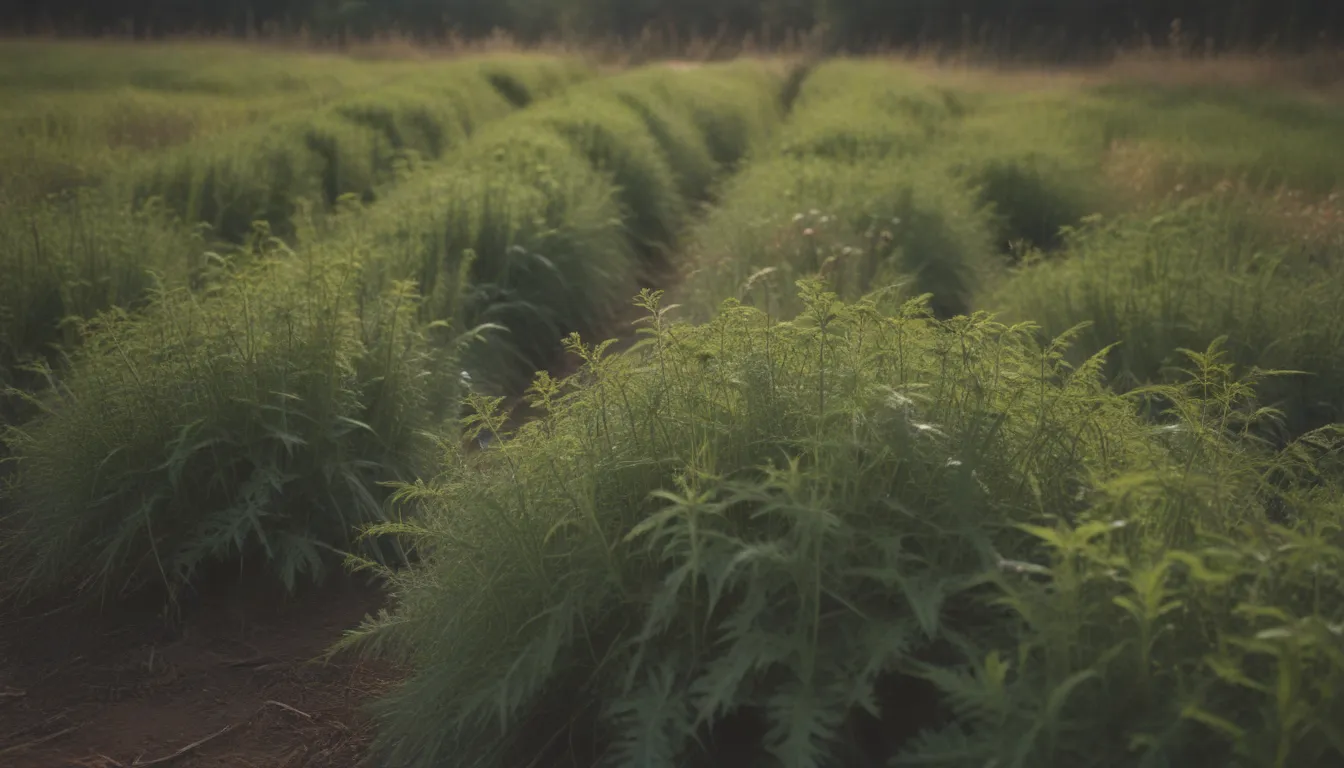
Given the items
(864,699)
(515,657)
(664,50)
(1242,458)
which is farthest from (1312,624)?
(664,50)

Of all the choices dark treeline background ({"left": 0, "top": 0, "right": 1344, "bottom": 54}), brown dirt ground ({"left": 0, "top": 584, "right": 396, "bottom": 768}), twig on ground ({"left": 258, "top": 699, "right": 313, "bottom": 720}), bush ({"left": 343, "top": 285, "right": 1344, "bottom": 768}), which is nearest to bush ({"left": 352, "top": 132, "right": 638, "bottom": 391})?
brown dirt ground ({"left": 0, "top": 584, "right": 396, "bottom": 768})

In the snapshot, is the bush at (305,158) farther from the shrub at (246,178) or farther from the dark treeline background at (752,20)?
the dark treeline background at (752,20)

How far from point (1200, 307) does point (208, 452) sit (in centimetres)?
357

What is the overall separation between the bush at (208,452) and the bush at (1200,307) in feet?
6.88

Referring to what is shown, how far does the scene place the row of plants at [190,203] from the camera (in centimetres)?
393

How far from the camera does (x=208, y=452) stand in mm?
2963

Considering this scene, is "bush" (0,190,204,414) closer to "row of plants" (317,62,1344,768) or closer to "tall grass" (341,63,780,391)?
"tall grass" (341,63,780,391)

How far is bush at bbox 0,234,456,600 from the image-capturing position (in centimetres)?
284

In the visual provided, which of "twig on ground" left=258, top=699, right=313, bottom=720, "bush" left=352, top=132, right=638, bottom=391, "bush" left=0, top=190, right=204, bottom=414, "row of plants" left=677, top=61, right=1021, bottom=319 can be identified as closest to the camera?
"twig on ground" left=258, top=699, right=313, bottom=720

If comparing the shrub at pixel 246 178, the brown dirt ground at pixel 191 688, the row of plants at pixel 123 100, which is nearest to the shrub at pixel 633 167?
the shrub at pixel 246 178

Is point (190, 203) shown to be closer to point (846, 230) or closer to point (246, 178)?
point (246, 178)

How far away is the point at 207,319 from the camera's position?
127 inches

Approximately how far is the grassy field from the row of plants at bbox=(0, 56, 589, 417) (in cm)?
3

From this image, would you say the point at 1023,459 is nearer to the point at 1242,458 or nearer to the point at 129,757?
the point at 1242,458
